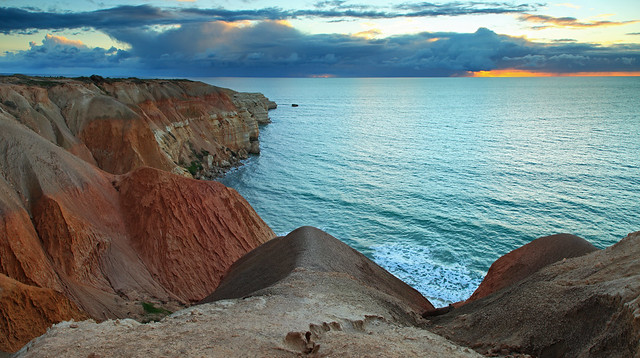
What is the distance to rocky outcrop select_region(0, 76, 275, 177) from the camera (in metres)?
38.2

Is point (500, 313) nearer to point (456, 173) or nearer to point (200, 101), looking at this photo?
point (456, 173)

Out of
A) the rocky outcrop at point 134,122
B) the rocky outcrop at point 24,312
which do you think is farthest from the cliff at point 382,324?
the rocky outcrop at point 134,122

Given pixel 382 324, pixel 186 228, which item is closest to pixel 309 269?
pixel 382 324

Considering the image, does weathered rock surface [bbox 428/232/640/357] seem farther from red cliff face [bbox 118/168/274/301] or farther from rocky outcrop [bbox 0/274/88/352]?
red cliff face [bbox 118/168/274/301]

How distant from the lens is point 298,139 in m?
80.5

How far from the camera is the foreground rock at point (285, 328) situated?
10.6 metres

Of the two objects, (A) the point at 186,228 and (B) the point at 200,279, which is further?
(A) the point at 186,228

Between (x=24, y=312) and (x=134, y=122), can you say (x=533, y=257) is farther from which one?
(x=134, y=122)

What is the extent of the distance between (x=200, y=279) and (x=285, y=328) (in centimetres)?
1597

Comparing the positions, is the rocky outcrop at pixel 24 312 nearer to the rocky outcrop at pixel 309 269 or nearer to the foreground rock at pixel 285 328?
the foreground rock at pixel 285 328

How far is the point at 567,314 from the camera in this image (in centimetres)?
1188

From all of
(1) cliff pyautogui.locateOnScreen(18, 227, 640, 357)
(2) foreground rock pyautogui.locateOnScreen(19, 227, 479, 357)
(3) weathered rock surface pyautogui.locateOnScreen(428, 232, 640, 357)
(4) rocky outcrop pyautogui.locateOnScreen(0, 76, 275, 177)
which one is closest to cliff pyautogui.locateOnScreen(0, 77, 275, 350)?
(4) rocky outcrop pyautogui.locateOnScreen(0, 76, 275, 177)

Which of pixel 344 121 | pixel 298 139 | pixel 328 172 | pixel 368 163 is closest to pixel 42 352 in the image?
pixel 328 172

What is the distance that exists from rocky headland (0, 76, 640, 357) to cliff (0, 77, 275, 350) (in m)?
0.08
